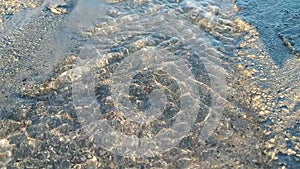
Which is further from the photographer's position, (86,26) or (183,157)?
(86,26)

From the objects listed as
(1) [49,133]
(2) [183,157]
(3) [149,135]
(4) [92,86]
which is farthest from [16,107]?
(2) [183,157]

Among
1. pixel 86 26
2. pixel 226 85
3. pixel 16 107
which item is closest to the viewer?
pixel 16 107

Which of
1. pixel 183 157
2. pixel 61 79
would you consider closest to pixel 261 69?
pixel 183 157

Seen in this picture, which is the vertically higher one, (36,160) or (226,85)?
(226,85)

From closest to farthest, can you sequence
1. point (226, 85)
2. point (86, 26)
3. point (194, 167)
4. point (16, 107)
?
point (194, 167) < point (16, 107) < point (226, 85) < point (86, 26)

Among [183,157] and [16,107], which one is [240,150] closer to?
[183,157]

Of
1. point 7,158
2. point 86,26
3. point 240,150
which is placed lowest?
point 7,158
